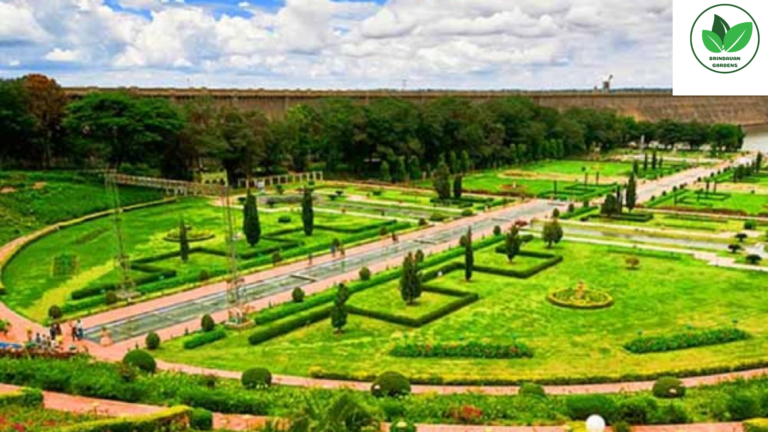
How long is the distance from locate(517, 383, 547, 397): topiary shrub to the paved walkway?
241 centimetres

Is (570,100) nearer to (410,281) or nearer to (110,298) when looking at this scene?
(410,281)

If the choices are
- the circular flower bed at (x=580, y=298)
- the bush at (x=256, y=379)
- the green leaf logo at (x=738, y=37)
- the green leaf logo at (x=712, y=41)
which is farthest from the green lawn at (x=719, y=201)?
the bush at (x=256, y=379)

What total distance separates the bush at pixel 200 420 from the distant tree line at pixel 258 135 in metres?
47.7

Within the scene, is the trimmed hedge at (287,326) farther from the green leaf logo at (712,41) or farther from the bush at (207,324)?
the green leaf logo at (712,41)

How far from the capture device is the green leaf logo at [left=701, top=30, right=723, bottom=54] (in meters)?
26.0

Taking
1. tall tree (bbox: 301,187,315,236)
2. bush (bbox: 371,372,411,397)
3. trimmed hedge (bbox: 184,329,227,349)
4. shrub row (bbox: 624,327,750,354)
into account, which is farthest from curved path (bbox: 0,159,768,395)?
tall tree (bbox: 301,187,315,236)

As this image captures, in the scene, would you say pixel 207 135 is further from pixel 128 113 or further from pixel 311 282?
pixel 311 282

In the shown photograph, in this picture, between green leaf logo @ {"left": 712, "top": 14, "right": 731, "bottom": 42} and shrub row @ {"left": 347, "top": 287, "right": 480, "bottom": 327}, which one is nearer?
green leaf logo @ {"left": 712, "top": 14, "right": 731, "bottom": 42}

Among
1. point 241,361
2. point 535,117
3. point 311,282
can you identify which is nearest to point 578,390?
point 241,361

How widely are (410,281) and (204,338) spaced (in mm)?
8664

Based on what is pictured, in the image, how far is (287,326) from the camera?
27.0 metres

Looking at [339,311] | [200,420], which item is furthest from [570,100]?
[200,420]

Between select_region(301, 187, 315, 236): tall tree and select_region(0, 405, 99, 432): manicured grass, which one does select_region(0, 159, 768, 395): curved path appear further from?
select_region(0, 405, 99, 432): manicured grass

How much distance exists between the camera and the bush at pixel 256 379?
19797 mm
